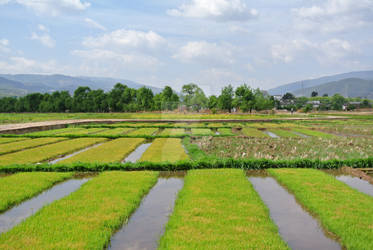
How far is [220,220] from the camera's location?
6121mm

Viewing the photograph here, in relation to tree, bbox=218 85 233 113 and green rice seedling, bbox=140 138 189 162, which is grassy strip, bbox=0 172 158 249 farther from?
tree, bbox=218 85 233 113

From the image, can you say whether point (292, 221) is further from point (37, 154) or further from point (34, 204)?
point (37, 154)

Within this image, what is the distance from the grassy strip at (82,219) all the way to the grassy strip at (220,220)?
1325mm

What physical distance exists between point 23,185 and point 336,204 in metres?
9.74

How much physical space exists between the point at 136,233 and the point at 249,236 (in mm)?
2439

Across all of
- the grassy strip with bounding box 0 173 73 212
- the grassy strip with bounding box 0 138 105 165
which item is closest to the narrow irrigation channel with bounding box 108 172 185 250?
the grassy strip with bounding box 0 173 73 212

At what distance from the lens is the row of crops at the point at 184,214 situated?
17.4 feet

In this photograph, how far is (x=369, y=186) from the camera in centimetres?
955

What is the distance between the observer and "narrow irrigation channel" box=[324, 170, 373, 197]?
9156 mm

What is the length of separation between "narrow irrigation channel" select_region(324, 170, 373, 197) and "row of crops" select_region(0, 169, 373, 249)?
2.92 feet

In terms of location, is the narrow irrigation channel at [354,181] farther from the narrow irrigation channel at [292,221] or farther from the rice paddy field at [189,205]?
the narrow irrigation channel at [292,221]

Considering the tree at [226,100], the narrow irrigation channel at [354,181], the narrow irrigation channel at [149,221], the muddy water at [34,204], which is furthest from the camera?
the tree at [226,100]

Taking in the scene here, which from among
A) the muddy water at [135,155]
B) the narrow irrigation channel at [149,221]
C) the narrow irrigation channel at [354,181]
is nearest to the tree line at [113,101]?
the muddy water at [135,155]

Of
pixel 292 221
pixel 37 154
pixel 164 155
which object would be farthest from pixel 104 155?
pixel 292 221
